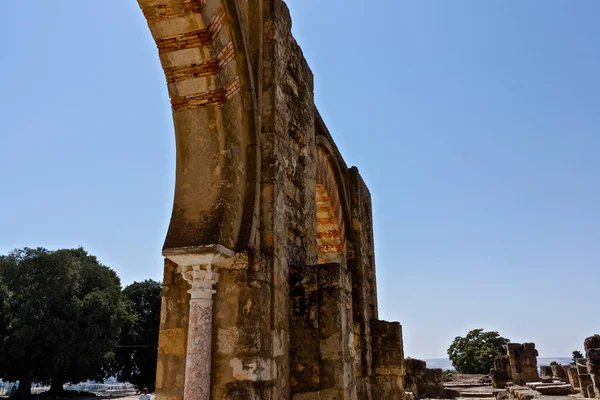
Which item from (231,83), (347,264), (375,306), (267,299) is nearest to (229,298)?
(267,299)

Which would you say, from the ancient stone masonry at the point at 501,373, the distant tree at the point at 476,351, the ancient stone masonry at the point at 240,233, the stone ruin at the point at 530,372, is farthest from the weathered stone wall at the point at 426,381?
the distant tree at the point at 476,351

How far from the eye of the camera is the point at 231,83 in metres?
3.56

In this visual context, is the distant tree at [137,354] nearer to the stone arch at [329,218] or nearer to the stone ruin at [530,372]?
the stone ruin at [530,372]

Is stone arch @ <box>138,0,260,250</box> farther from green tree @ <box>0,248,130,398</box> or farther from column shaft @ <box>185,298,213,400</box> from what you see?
green tree @ <box>0,248,130,398</box>

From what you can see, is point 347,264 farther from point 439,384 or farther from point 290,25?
point 439,384

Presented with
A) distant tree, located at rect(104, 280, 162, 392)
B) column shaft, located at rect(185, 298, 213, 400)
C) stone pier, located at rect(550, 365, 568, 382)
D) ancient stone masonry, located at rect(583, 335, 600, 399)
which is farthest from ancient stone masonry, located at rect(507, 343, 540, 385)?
column shaft, located at rect(185, 298, 213, 400)

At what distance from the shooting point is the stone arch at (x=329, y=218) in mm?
6574

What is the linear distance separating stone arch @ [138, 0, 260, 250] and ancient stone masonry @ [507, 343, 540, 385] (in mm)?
18634

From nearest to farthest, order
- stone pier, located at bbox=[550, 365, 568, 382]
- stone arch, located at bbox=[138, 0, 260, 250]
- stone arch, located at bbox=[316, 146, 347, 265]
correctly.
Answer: stone arch, located at bbox=[138, 0, 260, 250], stone arch, located at bbox=[316, 146, 347, 265], stone pier, located at bbox=[550, 365, 568, 382]

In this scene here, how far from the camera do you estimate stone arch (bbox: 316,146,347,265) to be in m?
6.57

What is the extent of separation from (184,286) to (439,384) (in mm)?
15430

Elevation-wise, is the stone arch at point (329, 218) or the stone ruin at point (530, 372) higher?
the stone arch at point (329, 218)

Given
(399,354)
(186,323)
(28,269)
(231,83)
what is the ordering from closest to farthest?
(186,323) < (231,83) < (399,354) < (28,269)

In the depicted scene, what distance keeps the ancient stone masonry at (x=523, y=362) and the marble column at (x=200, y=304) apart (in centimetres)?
1875
